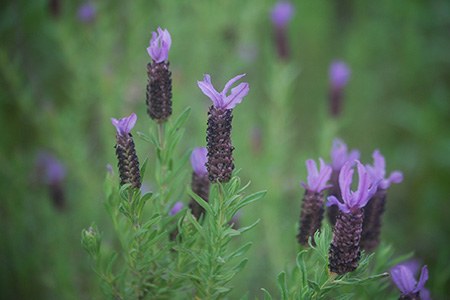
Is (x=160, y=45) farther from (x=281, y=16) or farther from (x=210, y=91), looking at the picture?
(x=281, y=16)

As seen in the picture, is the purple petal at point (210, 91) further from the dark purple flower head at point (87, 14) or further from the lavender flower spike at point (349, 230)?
the dark purple flower head at point (87, 14)

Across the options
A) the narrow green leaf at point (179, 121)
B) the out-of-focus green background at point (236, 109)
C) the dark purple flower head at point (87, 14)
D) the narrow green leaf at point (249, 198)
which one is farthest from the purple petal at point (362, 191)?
the dark purple flower head at point (87, 14)

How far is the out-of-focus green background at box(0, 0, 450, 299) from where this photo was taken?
1.98 meters

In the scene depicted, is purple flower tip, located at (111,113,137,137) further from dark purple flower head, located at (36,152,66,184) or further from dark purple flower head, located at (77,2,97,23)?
dark purple flower head, located at (77,2,97,23)

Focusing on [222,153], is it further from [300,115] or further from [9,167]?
[300,115]

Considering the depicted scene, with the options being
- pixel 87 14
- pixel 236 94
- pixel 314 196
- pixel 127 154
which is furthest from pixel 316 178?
pixel 87 14

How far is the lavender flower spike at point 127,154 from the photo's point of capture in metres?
0.96

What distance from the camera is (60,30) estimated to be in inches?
80.1

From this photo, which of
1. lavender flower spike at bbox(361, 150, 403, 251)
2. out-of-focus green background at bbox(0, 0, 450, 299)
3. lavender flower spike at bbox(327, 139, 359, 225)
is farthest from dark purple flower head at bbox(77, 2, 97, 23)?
lavender flower spike at bbox(361, 150, 403, 251)

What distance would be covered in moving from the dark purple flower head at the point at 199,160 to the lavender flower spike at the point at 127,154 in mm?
189

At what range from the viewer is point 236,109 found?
8.65 ft

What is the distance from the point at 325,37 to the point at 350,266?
8.29 feet

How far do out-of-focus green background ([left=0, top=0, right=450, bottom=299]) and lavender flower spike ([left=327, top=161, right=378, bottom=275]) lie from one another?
0.57 meters

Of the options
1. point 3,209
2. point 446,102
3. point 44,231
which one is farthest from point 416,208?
point 3,209
